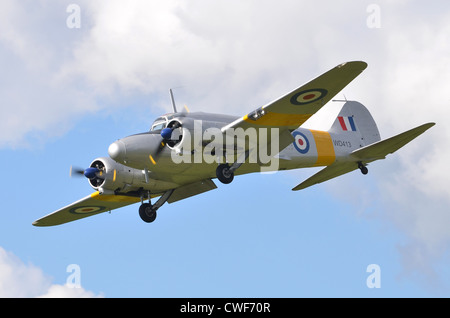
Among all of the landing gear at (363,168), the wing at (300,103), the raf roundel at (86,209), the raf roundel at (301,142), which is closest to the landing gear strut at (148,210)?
the raf roundel at (86,209)

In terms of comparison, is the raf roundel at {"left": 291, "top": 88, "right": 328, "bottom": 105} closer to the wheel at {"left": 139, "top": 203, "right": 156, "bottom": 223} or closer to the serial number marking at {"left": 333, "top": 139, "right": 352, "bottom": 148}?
the serial number marking at {"left": 333, "top": 139, "right": 352, "bottom": 148}

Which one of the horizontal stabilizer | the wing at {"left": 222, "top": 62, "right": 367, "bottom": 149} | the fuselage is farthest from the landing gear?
the wing at {"left": 222, "top": 62, "right": 367, "bottom": 149}

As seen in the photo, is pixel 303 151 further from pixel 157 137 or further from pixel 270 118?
pixel 157 137

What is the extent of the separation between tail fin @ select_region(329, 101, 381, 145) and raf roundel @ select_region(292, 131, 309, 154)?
176cm

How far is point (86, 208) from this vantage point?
83.9ft

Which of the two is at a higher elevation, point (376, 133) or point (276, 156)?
point (376, 133)

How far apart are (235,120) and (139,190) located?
411 cm

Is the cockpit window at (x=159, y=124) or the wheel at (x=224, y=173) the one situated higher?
the cockpit window at (x=159, y=124)

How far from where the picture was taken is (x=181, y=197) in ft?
79.1

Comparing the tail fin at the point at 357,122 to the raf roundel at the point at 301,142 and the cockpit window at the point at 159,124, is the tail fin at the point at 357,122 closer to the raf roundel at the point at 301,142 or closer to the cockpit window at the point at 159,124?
the raf roundel at the point at 301,142

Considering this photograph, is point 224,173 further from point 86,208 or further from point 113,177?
point 86,208

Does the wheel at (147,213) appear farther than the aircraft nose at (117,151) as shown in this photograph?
Yes

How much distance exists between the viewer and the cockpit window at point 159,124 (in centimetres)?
2113

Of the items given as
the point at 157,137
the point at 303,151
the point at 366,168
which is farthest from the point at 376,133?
the point at 157,137
